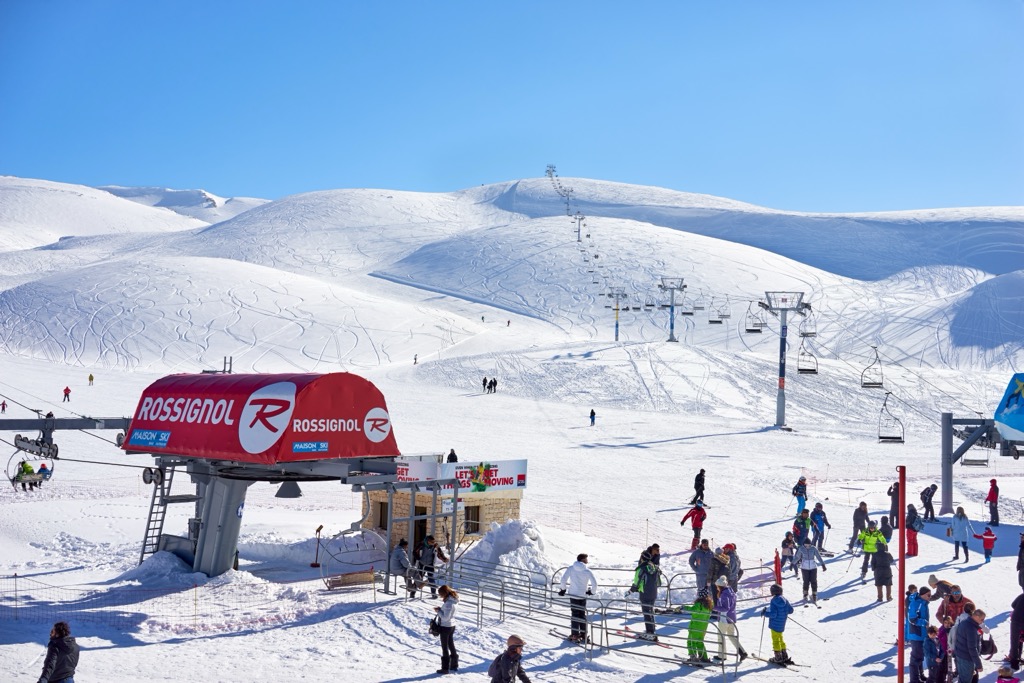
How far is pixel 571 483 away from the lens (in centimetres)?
2823

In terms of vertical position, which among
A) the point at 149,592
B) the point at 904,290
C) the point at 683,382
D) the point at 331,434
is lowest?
the point at 149,592

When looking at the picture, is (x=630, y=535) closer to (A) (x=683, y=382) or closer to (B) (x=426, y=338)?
(A) (x=683, y=382)

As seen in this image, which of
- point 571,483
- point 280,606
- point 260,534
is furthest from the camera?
point 571,483

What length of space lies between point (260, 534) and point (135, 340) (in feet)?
176

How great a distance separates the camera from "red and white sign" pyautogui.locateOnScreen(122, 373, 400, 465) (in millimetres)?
14141

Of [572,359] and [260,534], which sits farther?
[572,359]

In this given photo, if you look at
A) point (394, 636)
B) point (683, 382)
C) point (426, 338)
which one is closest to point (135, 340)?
point (426, 338)

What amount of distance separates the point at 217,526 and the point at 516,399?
33979 mm

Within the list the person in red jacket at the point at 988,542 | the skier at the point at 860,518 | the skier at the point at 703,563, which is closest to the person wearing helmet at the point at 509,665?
the skier at the point at 703,563

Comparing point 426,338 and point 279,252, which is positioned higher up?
point 279,252

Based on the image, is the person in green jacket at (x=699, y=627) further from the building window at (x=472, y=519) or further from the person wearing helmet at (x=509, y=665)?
the building window at (x=472, y=519)

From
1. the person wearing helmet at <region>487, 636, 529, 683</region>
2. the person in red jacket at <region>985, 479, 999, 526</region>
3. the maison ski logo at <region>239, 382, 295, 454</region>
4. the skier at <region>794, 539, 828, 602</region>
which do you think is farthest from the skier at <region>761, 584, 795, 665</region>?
the person in red jacket at <region>985, 479, 999, 526</region>

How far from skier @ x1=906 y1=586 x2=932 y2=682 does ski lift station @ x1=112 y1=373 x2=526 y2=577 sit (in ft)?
21.5

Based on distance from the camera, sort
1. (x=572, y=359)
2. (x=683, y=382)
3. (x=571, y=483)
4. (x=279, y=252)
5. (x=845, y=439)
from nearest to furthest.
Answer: (x=571, y=483) → (x=845, y=439) → (x=683, y=382) → (x=572, y=359) → (x=279, y=252)
